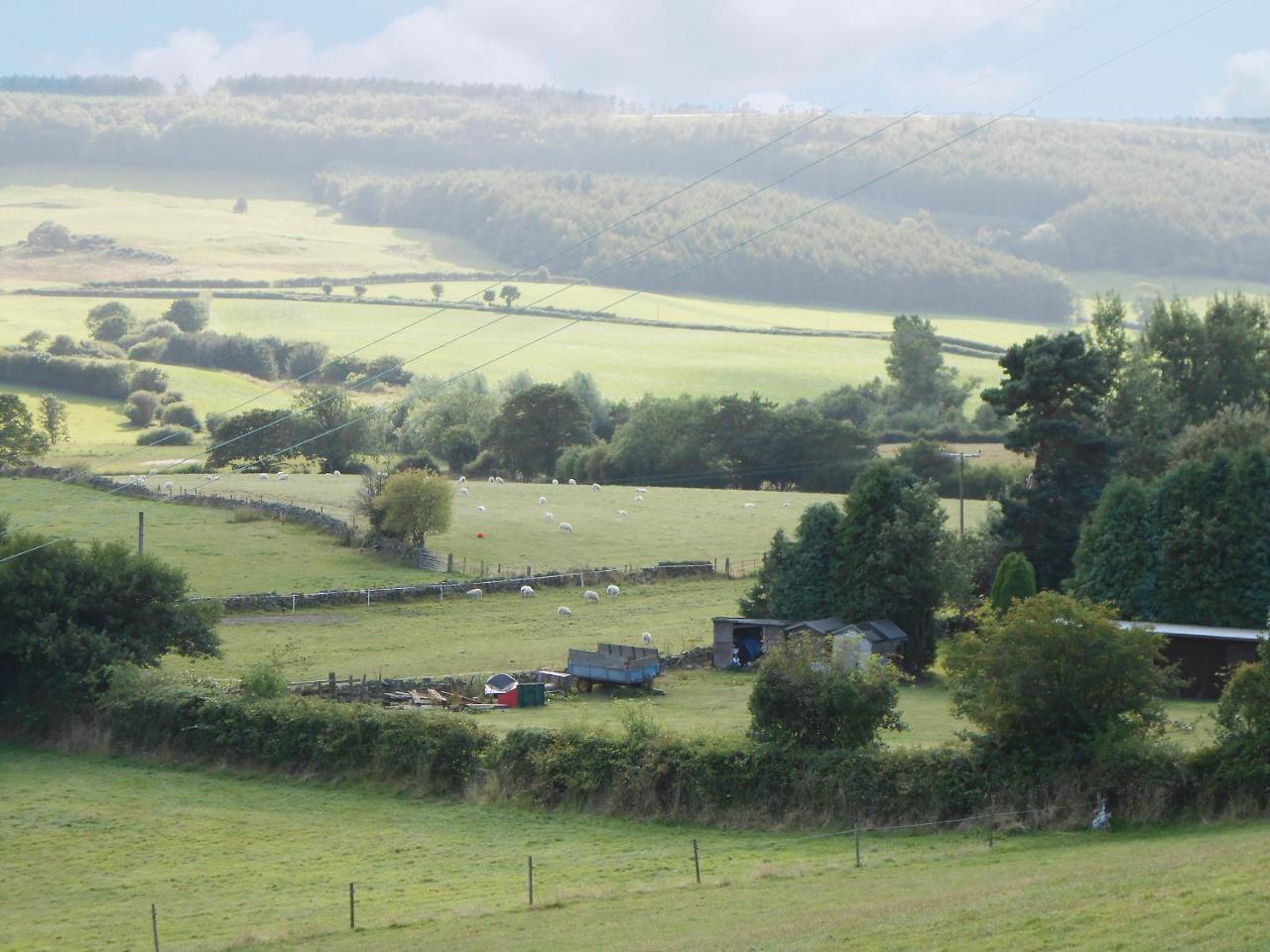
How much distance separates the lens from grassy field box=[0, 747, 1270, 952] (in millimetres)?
19266

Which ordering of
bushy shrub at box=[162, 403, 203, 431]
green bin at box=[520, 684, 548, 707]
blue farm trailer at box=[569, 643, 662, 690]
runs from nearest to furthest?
1. green bin at box=[520, 684, 548, 707]
2. blue farm trailer at box=[569, 643, 662, 690]
3. bushy shrub at box=[162, 403, 203, 431]

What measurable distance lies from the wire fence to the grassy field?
8cm

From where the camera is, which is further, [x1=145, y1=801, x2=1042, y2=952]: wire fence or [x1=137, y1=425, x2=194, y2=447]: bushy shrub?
[x1=137, y1=425, x2=194, y2=447]: bushy shrub

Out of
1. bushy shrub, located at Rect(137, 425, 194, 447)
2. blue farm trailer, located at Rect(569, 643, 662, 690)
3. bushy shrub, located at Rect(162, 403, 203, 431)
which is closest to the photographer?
blue farm trailer, located at Rect(569, 643, 662, 690)

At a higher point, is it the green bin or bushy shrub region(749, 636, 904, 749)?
bushy shrub region(749, 636, 904, 749)

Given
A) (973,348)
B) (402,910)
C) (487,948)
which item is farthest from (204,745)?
(973,348)

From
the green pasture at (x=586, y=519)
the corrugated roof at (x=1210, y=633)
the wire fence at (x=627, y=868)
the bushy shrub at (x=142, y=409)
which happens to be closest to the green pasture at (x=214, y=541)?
the green pasture at (x=586, y=519)

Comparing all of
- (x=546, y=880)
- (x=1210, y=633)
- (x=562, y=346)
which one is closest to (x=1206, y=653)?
(x=1210, y=633)

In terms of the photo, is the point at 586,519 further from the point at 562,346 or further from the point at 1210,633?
the point at 562,346

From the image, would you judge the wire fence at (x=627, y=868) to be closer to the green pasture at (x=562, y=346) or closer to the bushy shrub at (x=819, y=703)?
the bushy shrub at (x=819, y=703)

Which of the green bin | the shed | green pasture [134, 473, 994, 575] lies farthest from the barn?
green pasture [134, 473, 994, 575]

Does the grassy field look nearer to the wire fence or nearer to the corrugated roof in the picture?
the wire fence

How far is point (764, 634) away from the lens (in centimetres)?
5288

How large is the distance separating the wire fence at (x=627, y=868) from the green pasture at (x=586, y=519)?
37.5 meters
